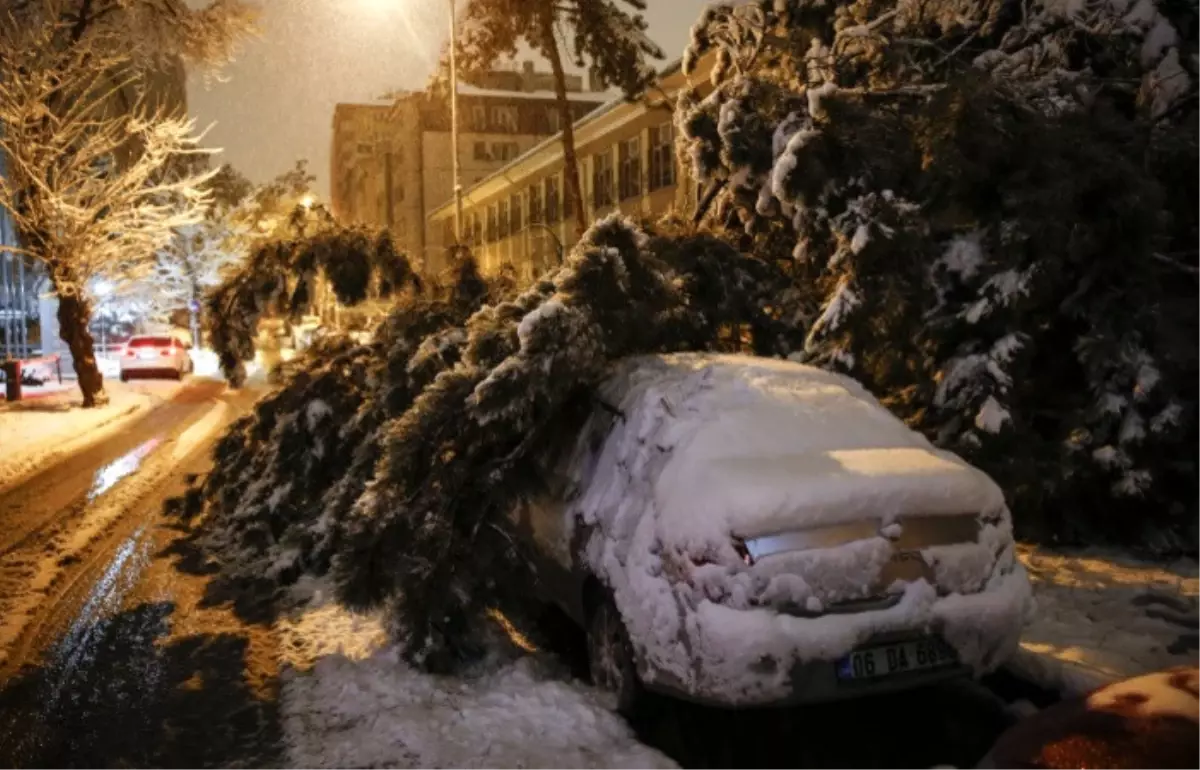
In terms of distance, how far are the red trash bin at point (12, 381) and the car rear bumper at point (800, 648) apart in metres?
25.5

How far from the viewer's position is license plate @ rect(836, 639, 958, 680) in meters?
4.24

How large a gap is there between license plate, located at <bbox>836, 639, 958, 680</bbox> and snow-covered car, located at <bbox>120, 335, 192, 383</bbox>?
36136mm

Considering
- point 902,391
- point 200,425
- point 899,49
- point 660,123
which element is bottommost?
point 200,425

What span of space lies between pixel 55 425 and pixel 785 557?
64.4ft

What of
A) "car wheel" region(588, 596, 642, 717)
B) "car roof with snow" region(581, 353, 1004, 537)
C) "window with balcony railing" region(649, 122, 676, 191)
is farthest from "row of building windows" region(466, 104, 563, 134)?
"car wheel" region(588, 596, 642, 717)

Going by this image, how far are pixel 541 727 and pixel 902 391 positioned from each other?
4663 mm

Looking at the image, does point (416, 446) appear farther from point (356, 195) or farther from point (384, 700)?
point (356, 195)

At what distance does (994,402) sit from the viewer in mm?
7262

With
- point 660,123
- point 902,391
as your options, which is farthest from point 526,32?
point 902,391

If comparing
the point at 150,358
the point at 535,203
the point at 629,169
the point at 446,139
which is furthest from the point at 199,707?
the point at 446,139

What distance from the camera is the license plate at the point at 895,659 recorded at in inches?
167

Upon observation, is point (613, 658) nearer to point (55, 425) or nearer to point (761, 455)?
point (761, 455)

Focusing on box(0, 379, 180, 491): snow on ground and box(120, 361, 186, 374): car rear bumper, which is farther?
box(120, 361, 186, 374): car rear bumper

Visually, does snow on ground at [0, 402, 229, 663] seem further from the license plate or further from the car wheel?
the license plate
